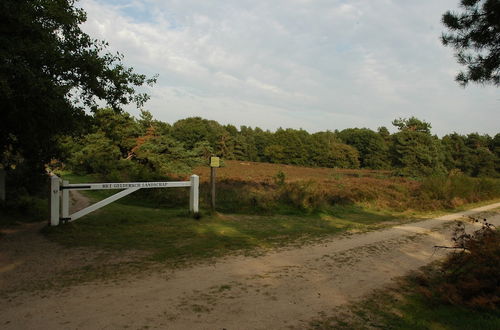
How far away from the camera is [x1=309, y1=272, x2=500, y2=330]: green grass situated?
4199mm

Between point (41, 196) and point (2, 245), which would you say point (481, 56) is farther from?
point (41, 196)

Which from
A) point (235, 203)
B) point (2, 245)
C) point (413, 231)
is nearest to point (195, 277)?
point (2, 245)

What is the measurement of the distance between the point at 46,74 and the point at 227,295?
240 inches

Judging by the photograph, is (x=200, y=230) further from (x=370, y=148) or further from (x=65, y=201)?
(x=370, y=148)

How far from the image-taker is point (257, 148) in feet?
267

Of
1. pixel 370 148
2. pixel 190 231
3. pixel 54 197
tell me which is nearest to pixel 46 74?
pixel 54 197

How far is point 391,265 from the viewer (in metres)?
6.81

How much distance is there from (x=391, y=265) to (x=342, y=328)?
10.3 ft

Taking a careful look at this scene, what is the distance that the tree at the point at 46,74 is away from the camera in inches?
258

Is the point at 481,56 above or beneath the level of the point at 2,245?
above

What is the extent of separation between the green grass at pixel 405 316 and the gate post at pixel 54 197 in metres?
7.19

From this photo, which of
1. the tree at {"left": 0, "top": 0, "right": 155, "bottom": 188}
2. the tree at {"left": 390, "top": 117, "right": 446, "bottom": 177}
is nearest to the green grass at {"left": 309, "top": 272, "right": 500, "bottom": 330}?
the tree at {"left": 0, "top": 0, "right": 155, "bottom": 188}

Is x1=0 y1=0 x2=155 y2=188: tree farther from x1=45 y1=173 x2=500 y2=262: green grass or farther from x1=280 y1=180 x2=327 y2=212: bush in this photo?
x1=280 y1=180 x2=327 y2=212: bush

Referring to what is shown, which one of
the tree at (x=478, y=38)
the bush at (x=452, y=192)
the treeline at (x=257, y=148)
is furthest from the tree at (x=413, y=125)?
the tree at (x=478, y=38)
